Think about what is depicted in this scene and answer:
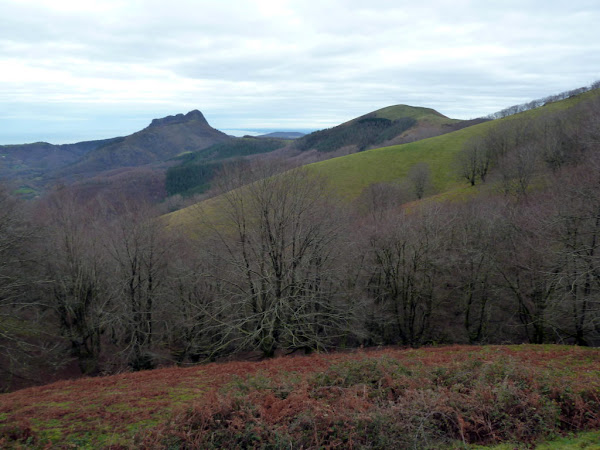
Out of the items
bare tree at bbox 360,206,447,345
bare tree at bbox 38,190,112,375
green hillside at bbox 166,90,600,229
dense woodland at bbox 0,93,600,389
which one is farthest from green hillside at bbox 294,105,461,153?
bare tree at bbox 38,190,112,375

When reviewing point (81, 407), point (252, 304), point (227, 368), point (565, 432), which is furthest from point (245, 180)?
point (565, 432)

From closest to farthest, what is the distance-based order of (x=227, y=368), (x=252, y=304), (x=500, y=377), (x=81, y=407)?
(x=500, y=377) < (x=81, y=407) < (x=227, y=368) < (x=252, y=304)

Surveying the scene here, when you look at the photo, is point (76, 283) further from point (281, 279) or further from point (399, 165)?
point (399, 165)

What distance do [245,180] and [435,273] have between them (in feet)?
46.7

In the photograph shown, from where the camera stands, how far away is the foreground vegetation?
6793mm

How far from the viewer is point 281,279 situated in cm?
1880

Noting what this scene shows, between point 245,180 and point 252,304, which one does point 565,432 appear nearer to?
point 252,304

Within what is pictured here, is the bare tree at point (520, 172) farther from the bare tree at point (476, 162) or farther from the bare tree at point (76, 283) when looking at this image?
the bare tree at point (76, 283)

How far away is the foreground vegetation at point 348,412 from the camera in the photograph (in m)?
6.79

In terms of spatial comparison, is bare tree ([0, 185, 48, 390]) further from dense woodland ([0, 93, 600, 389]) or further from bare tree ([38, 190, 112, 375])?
bare tree ([38, 190, 112, 375])

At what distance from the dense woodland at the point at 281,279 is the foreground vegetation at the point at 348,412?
8.83 meters

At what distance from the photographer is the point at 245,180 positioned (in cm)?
2047

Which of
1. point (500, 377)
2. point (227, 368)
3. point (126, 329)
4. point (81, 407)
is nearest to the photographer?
point (500, 377)

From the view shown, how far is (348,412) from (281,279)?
11.9m
